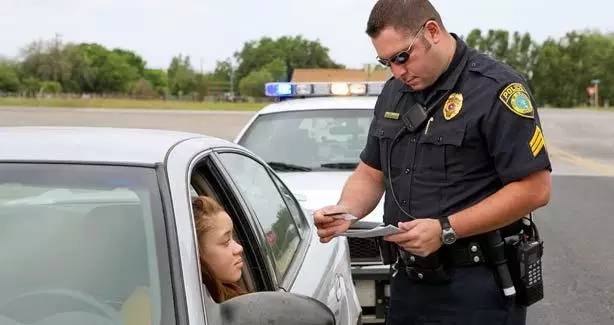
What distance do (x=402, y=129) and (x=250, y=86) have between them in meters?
100

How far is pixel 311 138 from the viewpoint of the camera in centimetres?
596

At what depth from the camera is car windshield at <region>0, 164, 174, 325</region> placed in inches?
77.2

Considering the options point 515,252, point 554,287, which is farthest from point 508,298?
point 554,287

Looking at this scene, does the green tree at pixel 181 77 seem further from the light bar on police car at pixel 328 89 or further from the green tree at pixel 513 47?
the light bar on police car at pixel 328 89

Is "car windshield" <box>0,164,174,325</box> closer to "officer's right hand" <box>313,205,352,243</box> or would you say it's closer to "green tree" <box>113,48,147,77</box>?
"officer's right hand" <box>313,205,352,243</box>

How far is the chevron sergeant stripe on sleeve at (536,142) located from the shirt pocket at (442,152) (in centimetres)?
21

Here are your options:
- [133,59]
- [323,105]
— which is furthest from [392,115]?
[133,59]

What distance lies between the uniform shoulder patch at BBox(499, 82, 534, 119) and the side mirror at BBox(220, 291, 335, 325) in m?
0.93

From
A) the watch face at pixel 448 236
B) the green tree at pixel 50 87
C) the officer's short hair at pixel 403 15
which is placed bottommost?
the green tree at pixel 50 87

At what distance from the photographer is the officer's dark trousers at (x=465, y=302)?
8.79 ft

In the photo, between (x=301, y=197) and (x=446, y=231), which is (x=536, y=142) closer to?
(x=446, y=231)

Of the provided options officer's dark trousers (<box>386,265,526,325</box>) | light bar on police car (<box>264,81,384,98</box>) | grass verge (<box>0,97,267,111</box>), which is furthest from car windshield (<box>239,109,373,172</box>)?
grass verge (<box>0,97,267,111</box>)

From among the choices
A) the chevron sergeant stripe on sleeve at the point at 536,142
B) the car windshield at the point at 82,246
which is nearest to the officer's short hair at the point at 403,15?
the chevron sergeant stripe on sleeve at the point at 536,142

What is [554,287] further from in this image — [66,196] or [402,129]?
[66,196]
